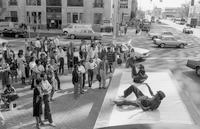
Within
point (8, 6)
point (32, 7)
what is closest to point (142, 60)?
point (32, 7)

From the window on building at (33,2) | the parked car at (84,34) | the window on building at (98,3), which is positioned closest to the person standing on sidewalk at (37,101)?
the parked car at (84,34)

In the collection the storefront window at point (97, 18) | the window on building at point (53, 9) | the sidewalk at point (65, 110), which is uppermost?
the window on building at point (53, 9)

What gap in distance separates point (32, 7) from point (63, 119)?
40.6m

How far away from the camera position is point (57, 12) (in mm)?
46406

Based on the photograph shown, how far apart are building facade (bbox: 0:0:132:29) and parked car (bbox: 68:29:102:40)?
12.3 meters

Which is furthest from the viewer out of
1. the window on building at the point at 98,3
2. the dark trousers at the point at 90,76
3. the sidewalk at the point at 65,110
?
the window on building at the point at 98,3

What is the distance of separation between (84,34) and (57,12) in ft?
49.5

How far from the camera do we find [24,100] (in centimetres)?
1064

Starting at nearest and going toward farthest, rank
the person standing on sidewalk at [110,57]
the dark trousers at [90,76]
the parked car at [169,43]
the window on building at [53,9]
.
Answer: the dark trousers at [90,76], the person standing on sidewalk at [110,57], the parked car at [169,43], the window on building at [53,9]

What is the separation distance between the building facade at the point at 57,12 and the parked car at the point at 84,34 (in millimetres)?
12258

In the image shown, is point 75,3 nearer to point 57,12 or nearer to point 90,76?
point 57,12

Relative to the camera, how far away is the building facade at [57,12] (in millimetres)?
45781

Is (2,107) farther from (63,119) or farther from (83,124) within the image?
(83,124)

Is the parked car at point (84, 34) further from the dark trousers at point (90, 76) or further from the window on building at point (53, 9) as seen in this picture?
the dark trousers at point (90, 76)
